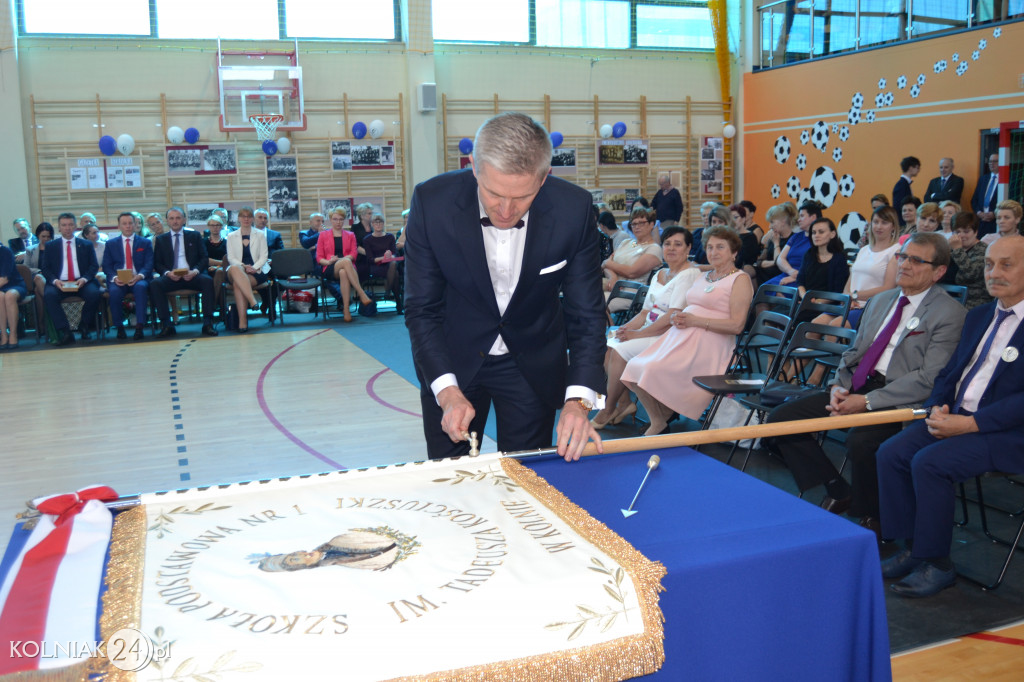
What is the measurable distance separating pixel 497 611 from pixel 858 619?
2.62ft

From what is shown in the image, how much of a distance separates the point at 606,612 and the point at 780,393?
3097mm

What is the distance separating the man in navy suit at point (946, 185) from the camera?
10703 mm

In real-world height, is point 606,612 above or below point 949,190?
below

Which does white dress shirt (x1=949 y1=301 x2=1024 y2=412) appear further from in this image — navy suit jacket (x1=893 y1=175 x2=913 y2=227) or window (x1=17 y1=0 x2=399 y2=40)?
window (x1=17 y1=0 x2=399 y2=40)

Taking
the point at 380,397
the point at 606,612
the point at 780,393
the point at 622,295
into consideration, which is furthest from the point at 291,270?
the point at 606,612

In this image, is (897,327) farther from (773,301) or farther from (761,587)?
(761,587)

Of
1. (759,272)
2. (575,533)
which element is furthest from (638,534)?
(759,272)

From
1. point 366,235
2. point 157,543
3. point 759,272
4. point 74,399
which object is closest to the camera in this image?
point 157,543

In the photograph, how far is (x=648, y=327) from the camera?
561 centimetres

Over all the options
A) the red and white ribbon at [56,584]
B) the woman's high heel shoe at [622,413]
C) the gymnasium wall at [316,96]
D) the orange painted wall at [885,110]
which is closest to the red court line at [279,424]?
the woman's high heel shoe at [622,413]

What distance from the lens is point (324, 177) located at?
13.6 m

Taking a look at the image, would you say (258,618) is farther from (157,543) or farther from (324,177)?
(324,177)

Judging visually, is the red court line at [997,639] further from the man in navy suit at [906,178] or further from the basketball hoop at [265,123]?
the basketball hoop at [265,123]

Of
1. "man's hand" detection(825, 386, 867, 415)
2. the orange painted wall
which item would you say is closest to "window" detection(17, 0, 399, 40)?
the orange painted wall
